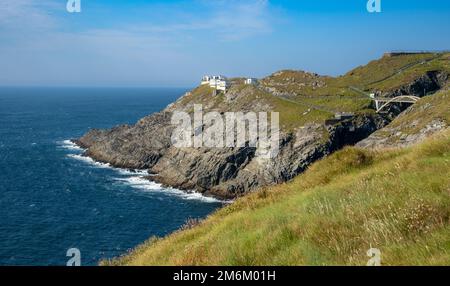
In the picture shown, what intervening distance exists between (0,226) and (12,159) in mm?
52575

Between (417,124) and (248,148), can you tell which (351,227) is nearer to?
(417,124)

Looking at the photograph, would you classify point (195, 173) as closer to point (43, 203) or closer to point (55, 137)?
point (43, 203)

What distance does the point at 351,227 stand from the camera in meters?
9.42

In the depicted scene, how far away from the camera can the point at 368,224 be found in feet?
30.0

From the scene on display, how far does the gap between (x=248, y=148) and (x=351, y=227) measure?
84.5 m

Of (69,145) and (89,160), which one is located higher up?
(69,145)

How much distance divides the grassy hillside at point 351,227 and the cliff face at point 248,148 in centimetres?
7096

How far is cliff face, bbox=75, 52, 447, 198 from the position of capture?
8959 centimetres

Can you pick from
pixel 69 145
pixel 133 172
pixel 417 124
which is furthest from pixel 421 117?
pixel 69 145

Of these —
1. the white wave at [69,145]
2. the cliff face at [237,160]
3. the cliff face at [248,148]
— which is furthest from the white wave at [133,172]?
the white wave at [69,145]

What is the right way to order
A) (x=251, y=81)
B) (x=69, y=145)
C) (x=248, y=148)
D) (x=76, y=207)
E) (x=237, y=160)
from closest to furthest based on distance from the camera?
(x=76, y=207), (x=237, y=160), (x=248, y=148), (x=69, y=145), (x=251, y=81)

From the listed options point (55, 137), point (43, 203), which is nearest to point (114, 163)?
point (43, 203)

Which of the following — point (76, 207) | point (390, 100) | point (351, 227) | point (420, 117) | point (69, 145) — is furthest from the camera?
point (69, 145)

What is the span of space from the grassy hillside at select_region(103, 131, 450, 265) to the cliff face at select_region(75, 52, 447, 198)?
7096cm
